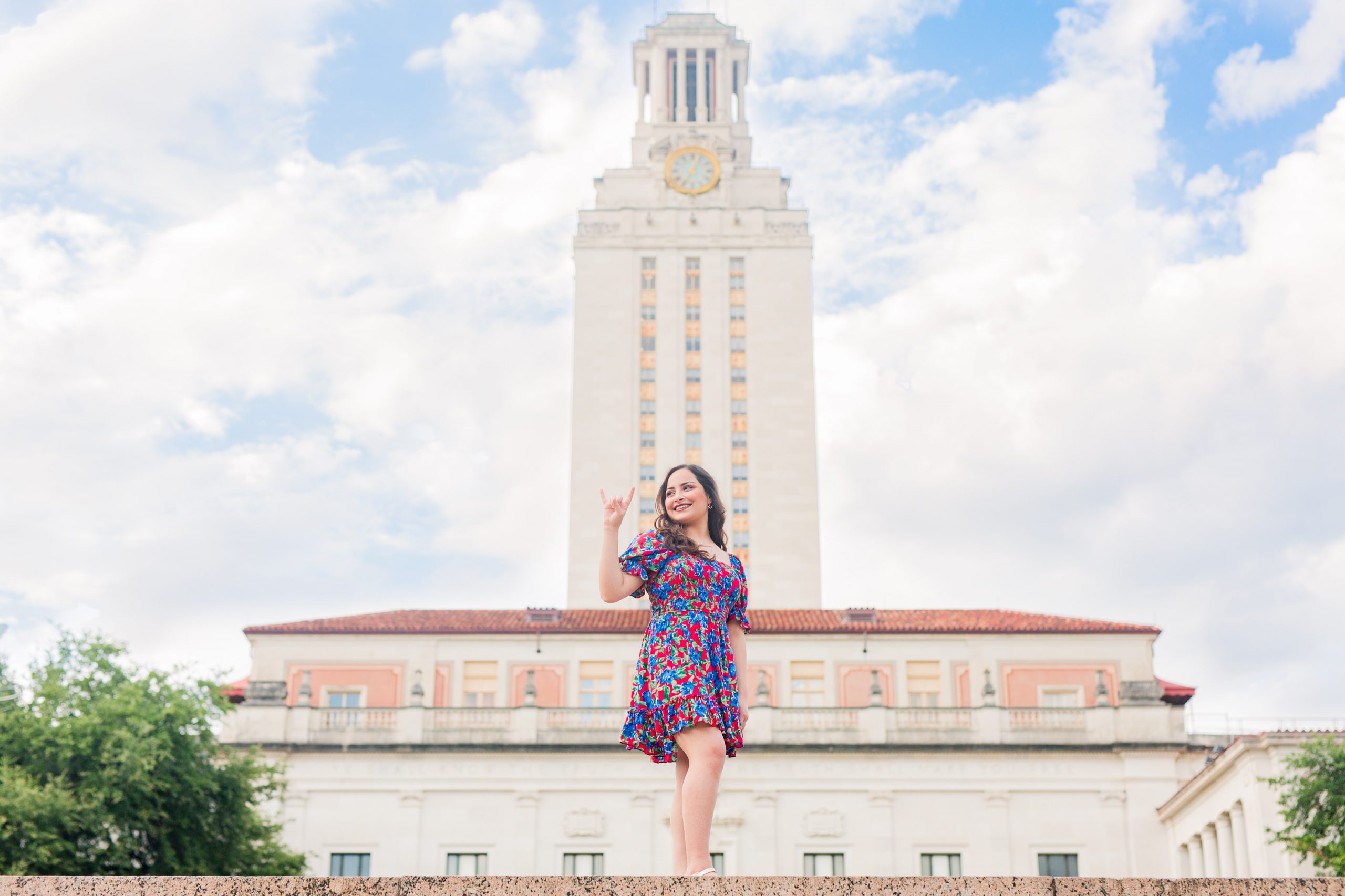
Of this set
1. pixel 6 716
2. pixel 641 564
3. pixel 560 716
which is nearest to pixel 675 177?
pixel 560 716

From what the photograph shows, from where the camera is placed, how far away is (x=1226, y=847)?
144ft

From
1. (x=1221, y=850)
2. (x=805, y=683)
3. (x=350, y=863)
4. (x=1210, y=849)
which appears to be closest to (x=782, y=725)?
(x=805, y=683)

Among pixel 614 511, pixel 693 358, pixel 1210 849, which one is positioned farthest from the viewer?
pixel 693 358

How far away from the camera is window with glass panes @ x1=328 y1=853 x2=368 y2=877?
167ft

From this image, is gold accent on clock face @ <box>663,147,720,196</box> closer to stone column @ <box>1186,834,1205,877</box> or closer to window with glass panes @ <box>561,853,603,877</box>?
window with glass panes @ <box>561,853,603,877</box>

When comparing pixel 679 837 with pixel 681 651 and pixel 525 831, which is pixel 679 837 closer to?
pixel 681 651

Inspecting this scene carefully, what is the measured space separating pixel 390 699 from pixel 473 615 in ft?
19.2

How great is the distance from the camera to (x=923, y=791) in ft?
171

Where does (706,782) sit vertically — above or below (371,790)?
below

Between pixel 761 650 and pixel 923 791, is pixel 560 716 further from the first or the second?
pixel 923 791

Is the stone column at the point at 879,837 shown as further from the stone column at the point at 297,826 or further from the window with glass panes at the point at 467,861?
the stone column at the point at 297,826

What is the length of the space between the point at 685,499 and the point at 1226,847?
39329 millimetres

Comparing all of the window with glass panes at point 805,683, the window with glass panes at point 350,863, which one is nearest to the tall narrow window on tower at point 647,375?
the window with glass panes at point 805,683

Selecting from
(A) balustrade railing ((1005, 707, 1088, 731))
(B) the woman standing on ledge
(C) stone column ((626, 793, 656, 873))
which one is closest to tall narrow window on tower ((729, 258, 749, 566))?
(A) balustrade railing ((1005, 707, 1088, 731))
